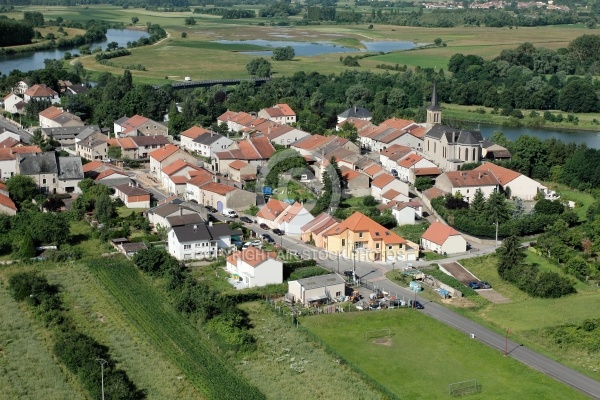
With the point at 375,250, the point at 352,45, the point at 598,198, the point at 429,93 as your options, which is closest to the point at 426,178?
the point at 598,198

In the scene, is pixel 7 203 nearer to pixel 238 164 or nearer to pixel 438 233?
pixel 238 164

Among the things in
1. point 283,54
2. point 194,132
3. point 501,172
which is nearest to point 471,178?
point 501,172

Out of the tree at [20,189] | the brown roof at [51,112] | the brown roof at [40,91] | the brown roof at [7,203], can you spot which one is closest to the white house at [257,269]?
the brown roof at [7,203]

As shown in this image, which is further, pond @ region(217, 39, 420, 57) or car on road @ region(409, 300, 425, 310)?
pond @ region(217, 39, 420, 57)

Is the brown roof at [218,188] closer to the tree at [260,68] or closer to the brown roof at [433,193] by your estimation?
the brown roof at [433,193]

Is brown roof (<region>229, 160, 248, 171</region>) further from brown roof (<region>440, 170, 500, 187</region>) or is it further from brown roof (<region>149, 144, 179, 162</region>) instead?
brown roof (<region>440, 170, 500, 187</region>)

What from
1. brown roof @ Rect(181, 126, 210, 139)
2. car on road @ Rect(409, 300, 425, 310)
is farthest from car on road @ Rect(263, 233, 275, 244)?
brown roof @ Rect(181, 126, 210, 139)

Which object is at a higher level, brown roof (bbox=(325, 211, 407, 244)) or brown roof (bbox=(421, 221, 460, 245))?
brown roof (bbox=(325, 211, 407, 244))
